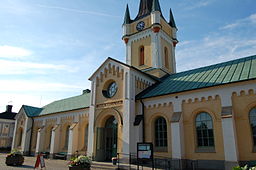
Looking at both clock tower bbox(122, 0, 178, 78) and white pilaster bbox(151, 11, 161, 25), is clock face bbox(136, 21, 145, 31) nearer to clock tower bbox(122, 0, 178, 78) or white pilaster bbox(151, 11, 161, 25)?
clock tower bbox(122, 0, 178, 78)

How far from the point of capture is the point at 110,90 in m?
21.8

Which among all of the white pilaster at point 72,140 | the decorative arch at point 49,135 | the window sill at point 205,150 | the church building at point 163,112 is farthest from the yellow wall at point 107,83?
the decorative arch at point 49,135

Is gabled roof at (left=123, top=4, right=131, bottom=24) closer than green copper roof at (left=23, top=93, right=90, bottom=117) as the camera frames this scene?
No

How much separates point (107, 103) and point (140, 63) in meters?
9.05

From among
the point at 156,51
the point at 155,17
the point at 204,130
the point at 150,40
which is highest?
the point at 155,17

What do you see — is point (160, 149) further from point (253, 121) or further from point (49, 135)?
point (49, 135)

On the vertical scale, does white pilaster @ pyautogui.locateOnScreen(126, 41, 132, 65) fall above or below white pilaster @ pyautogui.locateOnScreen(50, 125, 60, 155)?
above

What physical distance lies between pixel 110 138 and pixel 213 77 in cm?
1114

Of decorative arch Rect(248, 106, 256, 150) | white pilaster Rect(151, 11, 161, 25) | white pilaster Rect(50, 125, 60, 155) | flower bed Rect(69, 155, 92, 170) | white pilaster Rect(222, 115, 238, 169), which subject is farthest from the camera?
white pilaster Rect(151, 11, 161, 25)

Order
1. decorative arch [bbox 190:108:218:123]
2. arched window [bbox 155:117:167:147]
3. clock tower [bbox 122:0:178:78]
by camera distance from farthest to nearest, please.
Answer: clock tower [bbox 122:0:178:78] → arched window [bbox 155:117:167:147] → decorative arch [bbox 190:108:218:123]

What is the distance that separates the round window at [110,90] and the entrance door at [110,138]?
2338mm

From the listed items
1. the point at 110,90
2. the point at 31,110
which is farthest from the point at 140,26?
the point at 31,110

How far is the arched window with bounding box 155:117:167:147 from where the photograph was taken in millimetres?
17844

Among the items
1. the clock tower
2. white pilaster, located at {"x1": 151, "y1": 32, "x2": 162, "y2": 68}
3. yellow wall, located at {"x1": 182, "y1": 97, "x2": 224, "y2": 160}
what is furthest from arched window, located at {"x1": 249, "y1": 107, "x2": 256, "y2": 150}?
white pilaster, located at {"x1": 151, "y1": 32, "x2": 162, "y2": 68}
